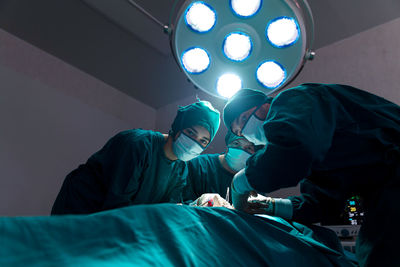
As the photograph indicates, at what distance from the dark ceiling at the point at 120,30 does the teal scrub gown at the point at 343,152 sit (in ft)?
5.13

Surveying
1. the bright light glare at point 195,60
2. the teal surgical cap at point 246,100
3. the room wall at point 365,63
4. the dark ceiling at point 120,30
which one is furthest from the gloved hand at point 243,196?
the dark ceiling at point 120,30

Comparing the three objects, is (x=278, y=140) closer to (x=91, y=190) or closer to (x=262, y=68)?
(x=262, y=68)

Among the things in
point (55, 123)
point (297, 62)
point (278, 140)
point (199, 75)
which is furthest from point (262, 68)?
point (55, 123)

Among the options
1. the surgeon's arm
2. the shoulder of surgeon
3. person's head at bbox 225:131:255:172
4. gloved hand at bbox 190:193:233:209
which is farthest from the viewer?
person's head at bbox 225:131:255:172

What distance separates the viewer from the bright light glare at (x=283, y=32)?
Answer: 1140 mm

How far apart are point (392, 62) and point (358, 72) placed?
0.75 ft

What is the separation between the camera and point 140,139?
6.49ft

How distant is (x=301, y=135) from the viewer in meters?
0.96

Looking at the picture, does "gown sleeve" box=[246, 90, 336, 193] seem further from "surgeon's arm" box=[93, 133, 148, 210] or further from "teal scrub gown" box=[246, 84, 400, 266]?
"surgeon's arm" box=[93, 133, 148, 210]

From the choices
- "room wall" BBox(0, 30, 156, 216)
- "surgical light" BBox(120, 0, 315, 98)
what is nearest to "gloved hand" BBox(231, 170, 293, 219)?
"surgical light" BBox(120, 0, 315, 98)

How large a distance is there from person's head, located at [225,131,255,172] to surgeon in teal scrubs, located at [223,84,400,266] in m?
0.98

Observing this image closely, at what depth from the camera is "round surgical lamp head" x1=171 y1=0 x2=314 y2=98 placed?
1141mm

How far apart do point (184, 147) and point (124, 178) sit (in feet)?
1.34

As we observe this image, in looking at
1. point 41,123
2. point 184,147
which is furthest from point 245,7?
point 41,123
